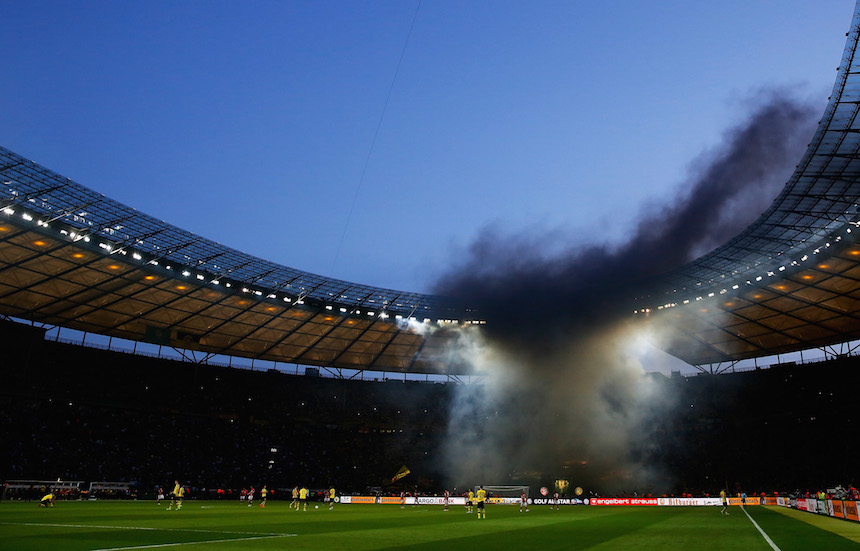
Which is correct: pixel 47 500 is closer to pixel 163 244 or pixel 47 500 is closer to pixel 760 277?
pixel 163 244

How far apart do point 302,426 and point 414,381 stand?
14074 millimetres

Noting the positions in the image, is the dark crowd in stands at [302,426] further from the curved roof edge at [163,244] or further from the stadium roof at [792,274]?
the curved roof edge at [163,244]

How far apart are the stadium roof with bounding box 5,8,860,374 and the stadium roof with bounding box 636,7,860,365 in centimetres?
11

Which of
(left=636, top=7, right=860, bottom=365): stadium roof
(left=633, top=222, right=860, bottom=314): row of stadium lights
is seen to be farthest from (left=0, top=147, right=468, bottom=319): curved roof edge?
(left=636, top=7, right=860, bottom=365): stadium roof

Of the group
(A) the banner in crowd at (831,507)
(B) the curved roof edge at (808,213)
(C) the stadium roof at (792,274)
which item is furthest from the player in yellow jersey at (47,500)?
(C) the stadium roof at (792,274)

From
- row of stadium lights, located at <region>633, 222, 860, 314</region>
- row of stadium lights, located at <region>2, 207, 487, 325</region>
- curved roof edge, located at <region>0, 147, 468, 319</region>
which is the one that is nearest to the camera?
curved roof edge, located at <region>0, 147, 468, 319</region>

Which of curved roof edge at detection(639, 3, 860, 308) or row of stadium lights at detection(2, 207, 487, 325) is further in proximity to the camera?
row of stadium lights at detection(2, 207, 487, 325)

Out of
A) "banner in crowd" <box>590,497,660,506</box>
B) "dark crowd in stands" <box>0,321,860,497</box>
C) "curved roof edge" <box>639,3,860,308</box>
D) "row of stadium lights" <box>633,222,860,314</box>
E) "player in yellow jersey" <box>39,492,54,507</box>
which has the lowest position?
"banner in crowd" <box>590,497,660,506</box>

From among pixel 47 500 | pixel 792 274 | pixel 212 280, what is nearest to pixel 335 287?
pixel 212 280

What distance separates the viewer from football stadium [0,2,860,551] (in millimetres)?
39562

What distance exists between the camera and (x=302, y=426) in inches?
2616

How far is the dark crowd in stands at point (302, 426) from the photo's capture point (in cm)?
4925

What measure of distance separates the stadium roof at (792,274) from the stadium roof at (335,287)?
11cm

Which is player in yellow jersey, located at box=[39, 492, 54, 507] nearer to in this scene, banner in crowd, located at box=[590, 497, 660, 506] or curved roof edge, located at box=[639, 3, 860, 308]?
curved roof edge, located at box=[639, 3, 860, 308]
